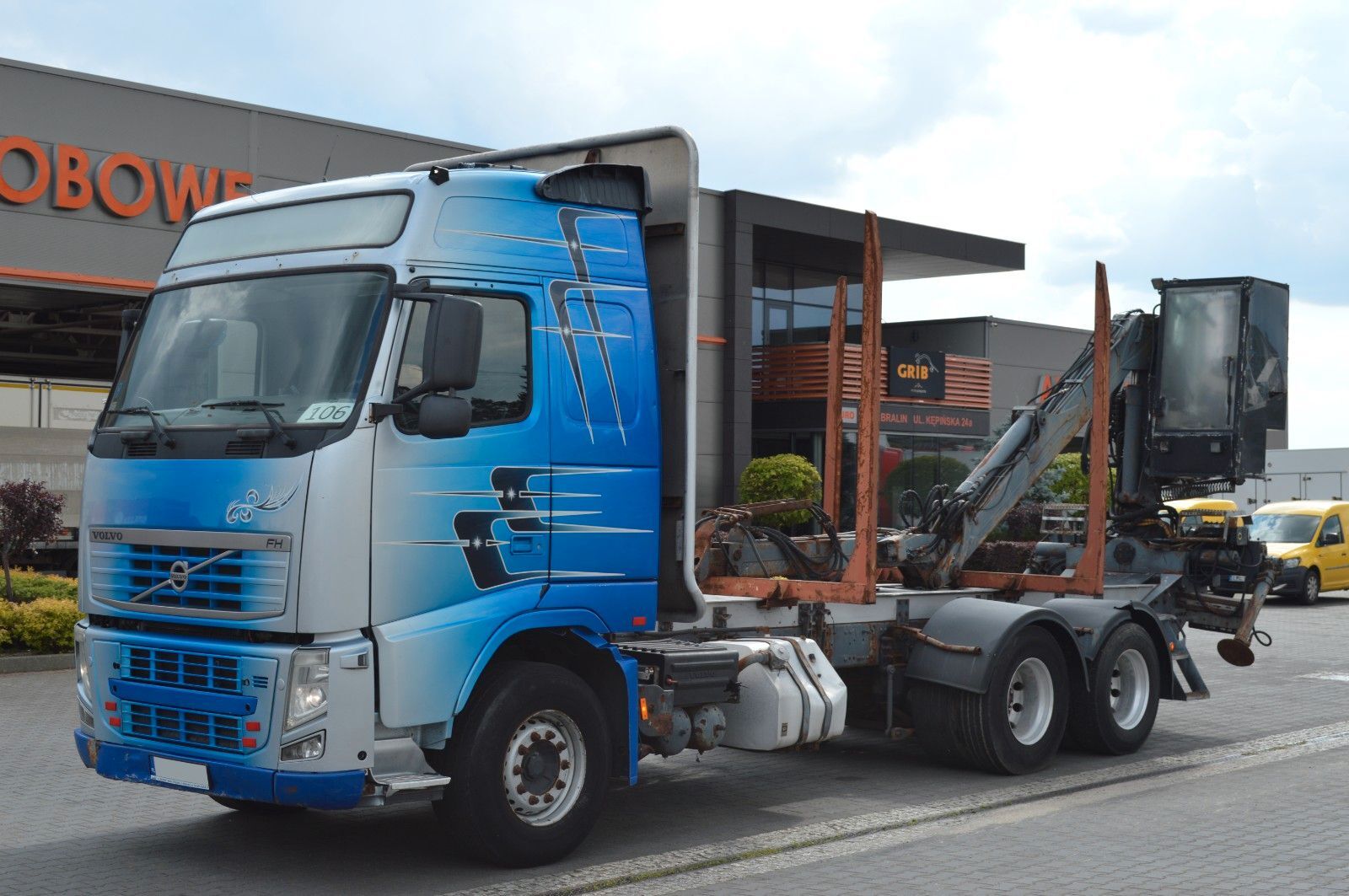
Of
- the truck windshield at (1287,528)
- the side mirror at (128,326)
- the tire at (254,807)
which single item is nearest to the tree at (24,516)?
the tire at (254,807)

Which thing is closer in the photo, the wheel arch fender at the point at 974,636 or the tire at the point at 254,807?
the tire at the point at 254,807

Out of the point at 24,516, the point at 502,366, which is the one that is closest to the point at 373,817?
the point at 502,366

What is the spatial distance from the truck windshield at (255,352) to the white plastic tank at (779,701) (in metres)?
2.91

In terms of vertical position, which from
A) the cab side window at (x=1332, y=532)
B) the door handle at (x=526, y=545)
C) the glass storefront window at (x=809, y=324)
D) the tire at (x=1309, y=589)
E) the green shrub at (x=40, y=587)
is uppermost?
the glass storefront window at (x=809, y=324)

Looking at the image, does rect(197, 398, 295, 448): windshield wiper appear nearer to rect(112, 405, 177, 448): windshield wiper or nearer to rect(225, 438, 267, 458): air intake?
rect(225, 438, 267, 458): air intake

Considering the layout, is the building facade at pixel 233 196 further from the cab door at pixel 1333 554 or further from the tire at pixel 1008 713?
the cab door at pixel 1333 554

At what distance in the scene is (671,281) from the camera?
8.13 m

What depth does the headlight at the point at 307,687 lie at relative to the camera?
6453 millimetres

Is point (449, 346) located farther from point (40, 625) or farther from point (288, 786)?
point (40, 625)

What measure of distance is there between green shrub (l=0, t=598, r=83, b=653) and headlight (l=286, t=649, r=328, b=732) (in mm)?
9581

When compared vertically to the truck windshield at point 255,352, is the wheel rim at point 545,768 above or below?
below

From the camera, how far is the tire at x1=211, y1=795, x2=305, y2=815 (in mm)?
8492

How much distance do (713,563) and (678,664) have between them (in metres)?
2.31

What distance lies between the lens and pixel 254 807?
335 inches
